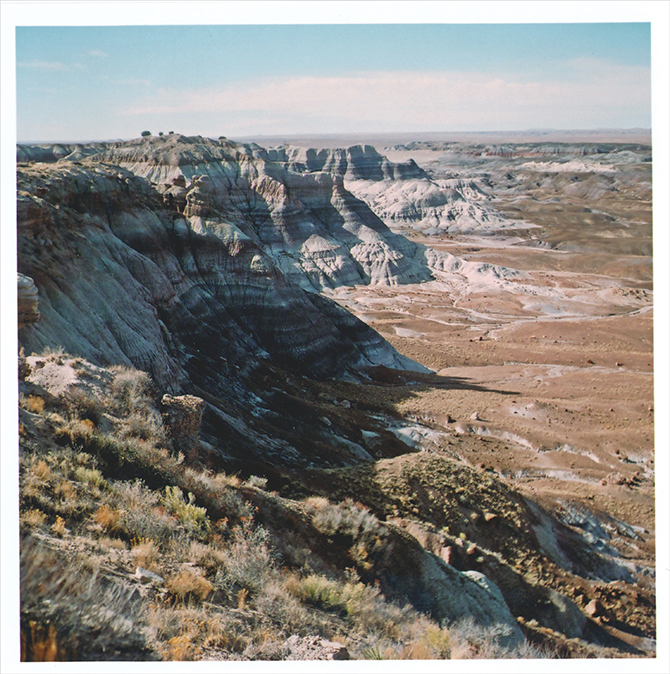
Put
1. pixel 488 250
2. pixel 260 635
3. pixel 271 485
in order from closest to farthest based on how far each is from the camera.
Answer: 1. pixel 260 635
2. pixel 271 485
3. pixel 488 250

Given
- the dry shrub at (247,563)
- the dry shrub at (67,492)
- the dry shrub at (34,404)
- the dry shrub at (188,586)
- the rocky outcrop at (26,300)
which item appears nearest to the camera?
the dry shrub at (188,586)

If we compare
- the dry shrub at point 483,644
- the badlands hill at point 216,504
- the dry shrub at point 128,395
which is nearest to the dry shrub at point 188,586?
the badlands hill at point 216,504

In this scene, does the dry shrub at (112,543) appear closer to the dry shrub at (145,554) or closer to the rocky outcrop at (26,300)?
the dry shrub at (145,554)

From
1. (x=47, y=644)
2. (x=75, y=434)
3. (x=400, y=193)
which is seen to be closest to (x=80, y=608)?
(x=47, y=644)

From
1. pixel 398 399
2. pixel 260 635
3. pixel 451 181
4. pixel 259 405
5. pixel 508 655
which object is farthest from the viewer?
pixel 451 181

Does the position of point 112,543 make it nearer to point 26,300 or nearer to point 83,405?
point 83,405

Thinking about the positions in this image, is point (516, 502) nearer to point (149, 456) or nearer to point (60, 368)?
point (149, 456)

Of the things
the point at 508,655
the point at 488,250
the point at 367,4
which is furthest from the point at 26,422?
the point at 488,250
